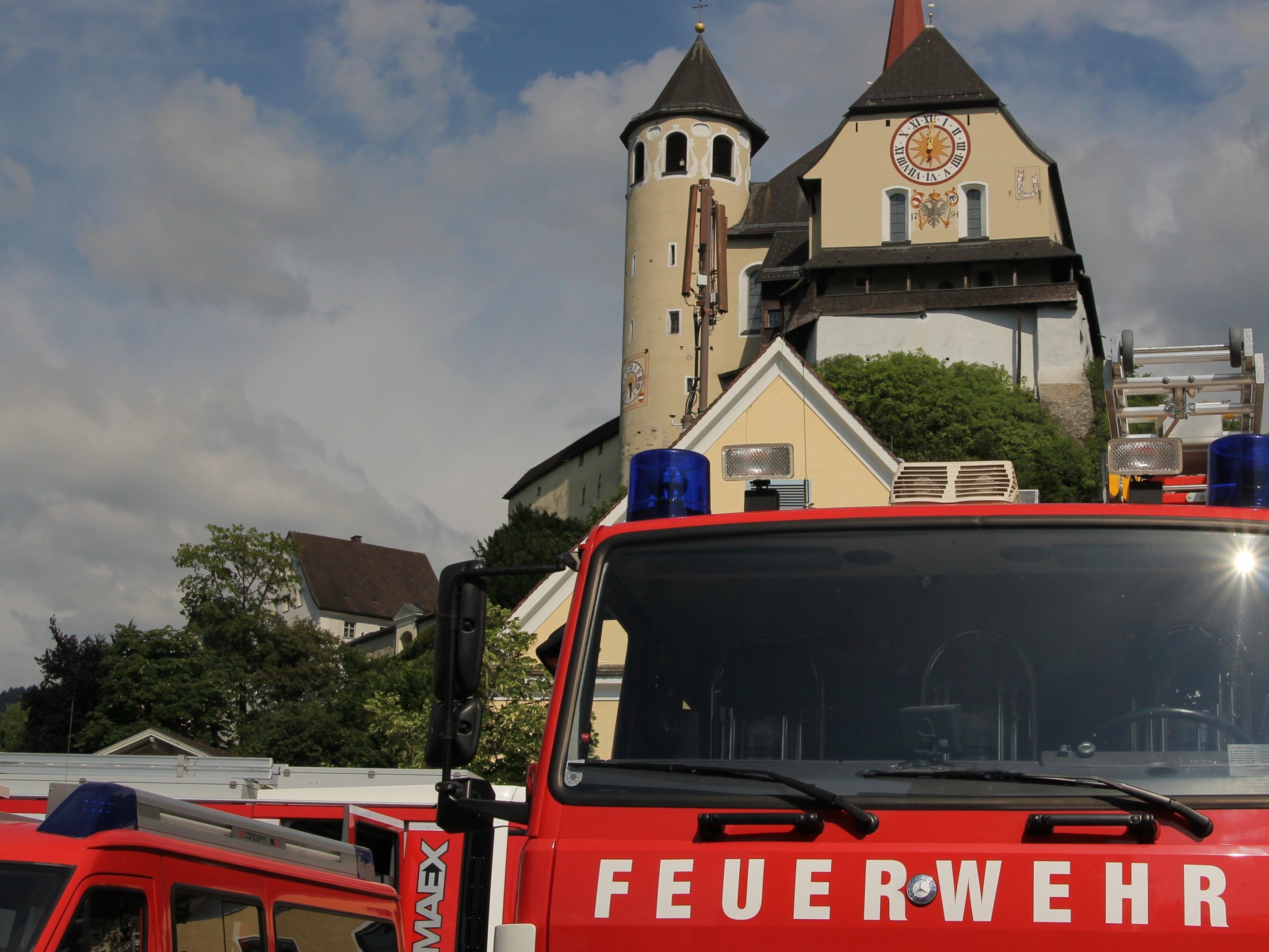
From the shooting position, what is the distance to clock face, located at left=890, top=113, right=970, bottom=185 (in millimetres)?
66625

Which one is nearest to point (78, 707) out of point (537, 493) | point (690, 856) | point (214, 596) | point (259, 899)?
point (214, 596)

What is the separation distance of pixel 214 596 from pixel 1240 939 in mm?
63795

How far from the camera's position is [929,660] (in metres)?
4.13

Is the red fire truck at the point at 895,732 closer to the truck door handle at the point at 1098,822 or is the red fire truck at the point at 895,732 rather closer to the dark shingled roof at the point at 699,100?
the truck door handle at the point at 1098,822

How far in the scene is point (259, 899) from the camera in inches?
262

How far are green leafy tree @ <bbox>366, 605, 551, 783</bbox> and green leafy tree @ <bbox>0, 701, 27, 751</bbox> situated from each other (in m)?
50.5

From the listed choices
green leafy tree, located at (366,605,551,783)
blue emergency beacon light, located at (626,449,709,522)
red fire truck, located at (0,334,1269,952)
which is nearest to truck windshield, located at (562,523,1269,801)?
red fire truck, located at (0,334,1269,952)

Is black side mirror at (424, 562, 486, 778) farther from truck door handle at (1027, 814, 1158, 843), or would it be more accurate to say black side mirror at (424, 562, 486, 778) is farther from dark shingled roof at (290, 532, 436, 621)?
dark shingled roof at (290, 532, 436, 621)

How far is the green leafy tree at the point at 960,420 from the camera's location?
5278 cm

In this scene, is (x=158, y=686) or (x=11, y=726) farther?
(x=11, y=726)

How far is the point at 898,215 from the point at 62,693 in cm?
3853

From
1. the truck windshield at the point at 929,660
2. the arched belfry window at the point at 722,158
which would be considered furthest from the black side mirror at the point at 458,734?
the arched belfry window at the point at 722,158

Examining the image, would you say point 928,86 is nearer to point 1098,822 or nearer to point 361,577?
point 361,577

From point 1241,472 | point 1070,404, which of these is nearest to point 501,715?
point 1241,472
